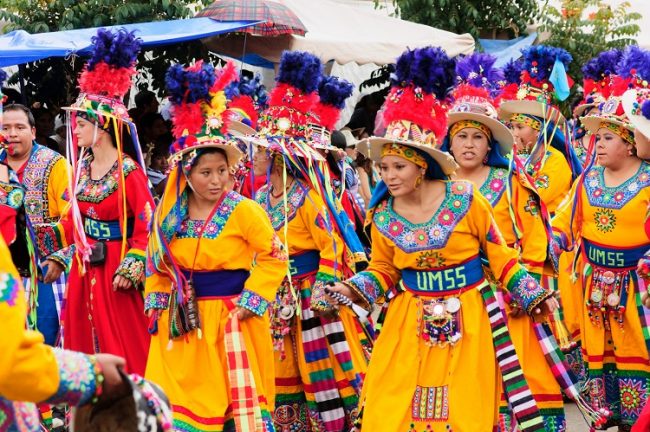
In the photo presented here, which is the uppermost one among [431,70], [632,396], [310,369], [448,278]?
[431,70]

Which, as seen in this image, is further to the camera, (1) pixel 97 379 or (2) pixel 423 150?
(2) pixel 423 150

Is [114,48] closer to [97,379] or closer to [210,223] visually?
[210,223]

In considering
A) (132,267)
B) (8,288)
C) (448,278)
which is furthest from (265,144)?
(8,288)

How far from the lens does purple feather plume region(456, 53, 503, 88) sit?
777cm

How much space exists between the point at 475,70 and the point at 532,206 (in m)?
1.25

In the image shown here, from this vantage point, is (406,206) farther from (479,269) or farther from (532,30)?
(532,30)

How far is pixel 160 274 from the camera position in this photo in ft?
20.6

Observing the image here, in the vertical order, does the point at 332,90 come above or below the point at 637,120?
below

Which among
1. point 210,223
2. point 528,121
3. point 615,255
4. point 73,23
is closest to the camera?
point 210,223

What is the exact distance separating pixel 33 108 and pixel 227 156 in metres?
5.18

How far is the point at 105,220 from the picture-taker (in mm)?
7391

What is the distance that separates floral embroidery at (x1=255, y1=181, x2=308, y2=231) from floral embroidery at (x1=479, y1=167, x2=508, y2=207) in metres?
1.13

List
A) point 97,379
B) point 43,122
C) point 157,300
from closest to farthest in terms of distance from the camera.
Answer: point 97,379
point 157,300
point 43,122

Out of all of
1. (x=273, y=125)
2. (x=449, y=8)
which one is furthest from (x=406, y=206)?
(x=449, y=8)
